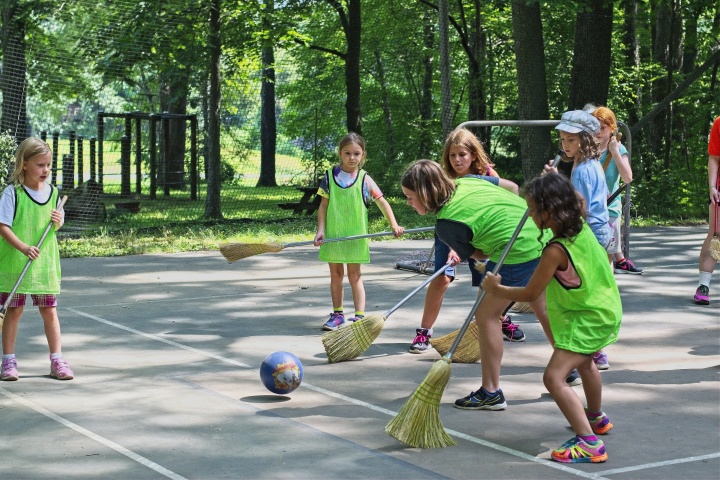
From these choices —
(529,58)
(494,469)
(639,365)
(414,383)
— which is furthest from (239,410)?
(529,58)

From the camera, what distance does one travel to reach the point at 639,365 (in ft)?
22.7

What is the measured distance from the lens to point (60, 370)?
6422 mm

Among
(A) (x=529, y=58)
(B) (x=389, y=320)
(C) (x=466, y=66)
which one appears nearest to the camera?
(B) (x=389, y=320)

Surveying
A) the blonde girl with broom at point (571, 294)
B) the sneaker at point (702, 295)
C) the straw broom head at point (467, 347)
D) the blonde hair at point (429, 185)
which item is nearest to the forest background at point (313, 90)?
the sneaker at point (702, 295)

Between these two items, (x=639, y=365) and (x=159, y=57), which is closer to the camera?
(x=639, y=365)

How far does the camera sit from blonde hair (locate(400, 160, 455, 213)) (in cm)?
563

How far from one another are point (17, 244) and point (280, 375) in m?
1.90

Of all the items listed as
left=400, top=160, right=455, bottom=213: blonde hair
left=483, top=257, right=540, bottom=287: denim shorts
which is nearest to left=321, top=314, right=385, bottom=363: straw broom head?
left=483, top=257, right=540, bottom=287: denim shorts

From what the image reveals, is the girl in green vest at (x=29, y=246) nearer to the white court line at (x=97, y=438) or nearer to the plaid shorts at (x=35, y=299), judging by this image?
the plaid shorts at (x=35, y=299)

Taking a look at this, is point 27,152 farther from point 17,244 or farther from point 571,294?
point 571,294

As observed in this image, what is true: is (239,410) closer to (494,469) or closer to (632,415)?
(494,469)

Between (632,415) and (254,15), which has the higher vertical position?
(254,15)

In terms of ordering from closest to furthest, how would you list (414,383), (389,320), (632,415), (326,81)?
1. (632,415)
2. (414,383)
3. (389,320)
4. (326,81)

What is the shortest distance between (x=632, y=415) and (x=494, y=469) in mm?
1307
